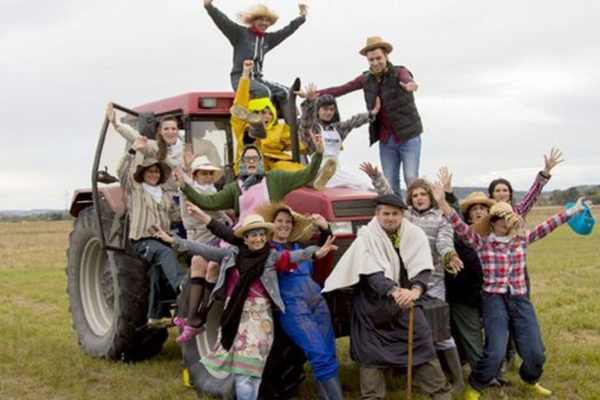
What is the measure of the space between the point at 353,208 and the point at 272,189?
0.62 meters

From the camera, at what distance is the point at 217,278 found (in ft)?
19.0

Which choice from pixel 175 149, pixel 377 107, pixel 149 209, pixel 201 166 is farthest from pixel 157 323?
pixel 377 107

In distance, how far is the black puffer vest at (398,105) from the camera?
6.61m

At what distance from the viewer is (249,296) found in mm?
5438

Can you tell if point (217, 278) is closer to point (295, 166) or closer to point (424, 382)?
point (295, 166)

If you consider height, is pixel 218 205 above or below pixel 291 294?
above

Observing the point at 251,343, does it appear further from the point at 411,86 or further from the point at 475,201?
the point at 411,86

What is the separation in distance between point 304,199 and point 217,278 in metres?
0.88

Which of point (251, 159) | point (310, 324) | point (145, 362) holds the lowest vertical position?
point (145, 362)

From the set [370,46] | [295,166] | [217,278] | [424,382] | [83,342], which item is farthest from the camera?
[83,342]

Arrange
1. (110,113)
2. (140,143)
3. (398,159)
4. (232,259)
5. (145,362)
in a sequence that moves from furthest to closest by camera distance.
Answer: (145,362)
(398,159)
(110,113)
(140,143)
(232,259)

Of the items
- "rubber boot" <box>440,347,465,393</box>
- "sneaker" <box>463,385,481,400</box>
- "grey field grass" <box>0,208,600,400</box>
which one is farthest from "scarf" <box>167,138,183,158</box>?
Answer: "sneaker" <box>463,385,481,400</box>

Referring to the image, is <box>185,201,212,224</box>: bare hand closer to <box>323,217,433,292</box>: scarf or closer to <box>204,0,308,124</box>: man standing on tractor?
<box>323,217,433,292</box>: scarf

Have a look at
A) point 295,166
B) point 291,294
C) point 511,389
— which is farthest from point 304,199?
point 511,389
